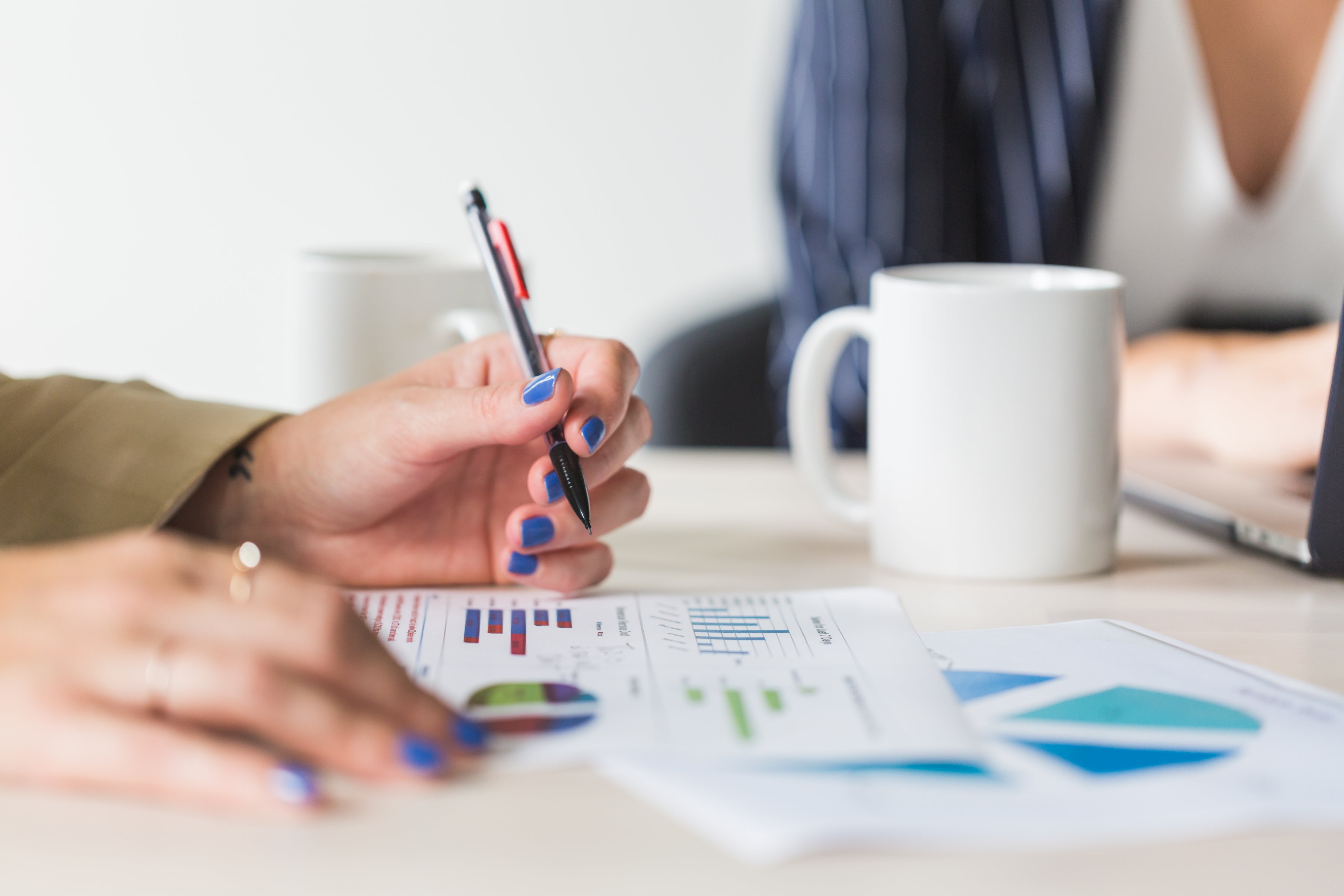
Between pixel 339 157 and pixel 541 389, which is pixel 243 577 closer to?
pixel 541 389

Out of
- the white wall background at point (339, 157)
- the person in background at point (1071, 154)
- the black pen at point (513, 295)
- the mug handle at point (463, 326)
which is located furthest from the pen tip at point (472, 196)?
the white wall background at point (339, 157)

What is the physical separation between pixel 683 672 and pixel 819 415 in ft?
0.95

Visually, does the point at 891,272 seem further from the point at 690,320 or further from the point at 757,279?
the point at 757,279

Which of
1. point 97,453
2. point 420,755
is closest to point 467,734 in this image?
point 420,755

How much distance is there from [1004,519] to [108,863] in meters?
0.42

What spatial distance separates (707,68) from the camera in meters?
2.31

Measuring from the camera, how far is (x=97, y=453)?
0.59 m

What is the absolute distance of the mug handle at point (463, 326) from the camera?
733 millimetres

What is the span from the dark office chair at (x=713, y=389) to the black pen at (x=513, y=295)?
72cm

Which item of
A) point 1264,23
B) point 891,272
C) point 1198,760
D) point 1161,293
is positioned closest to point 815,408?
point 891,272

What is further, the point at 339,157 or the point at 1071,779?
the point at 339,157

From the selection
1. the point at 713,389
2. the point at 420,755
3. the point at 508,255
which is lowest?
the point at 713,389

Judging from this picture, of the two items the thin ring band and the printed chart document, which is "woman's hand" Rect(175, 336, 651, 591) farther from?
the thin ring band

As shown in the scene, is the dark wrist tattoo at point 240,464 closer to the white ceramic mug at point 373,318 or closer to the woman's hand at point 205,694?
the white ceramic mug at point 373,318
